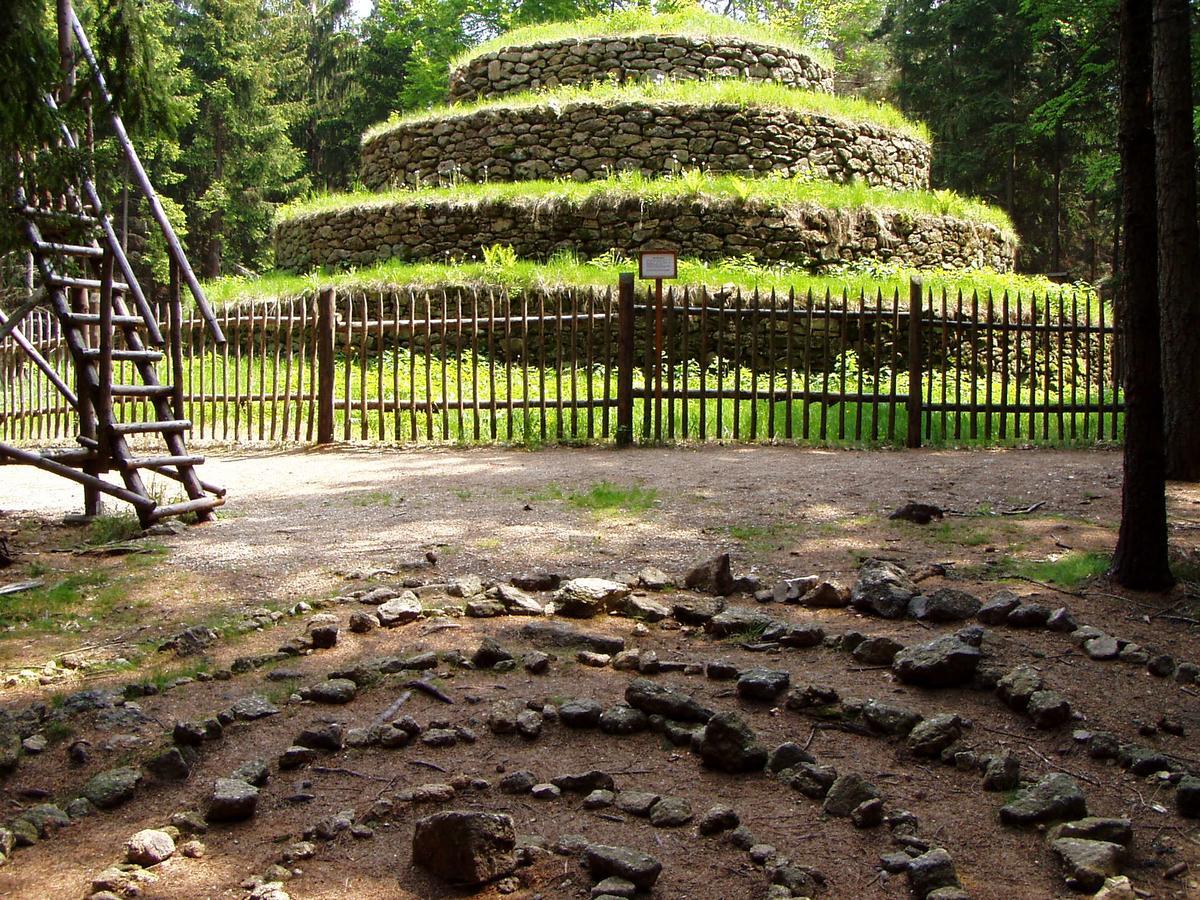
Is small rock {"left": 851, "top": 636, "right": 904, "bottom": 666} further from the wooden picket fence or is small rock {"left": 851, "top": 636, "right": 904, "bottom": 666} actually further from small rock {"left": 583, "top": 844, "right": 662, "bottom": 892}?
the wooden picket fence

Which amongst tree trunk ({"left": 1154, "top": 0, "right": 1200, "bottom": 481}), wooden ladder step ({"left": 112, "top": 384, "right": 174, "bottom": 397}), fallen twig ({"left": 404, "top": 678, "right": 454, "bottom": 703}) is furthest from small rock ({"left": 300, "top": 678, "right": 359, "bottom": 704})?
tree trunk ({"left": 1154, "top": 0, "right": 1200, "bottom": 481})

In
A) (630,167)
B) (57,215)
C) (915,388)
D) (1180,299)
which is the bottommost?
(915,388)

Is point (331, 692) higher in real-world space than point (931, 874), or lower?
higher

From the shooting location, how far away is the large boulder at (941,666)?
373 centimetres

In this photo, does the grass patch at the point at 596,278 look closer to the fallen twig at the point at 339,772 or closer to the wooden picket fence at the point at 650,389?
the wooden picket fence at the point at 650,389

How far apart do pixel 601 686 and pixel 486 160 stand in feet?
55.5

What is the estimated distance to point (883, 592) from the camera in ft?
15.1

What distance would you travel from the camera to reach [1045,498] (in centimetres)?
730

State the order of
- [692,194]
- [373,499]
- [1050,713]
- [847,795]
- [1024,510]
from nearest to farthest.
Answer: [847,795], [1050,713], [1024,510], [373,499], [692,194]

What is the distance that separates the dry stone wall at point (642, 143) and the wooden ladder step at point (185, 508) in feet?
42.8

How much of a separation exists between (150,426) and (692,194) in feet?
39.3

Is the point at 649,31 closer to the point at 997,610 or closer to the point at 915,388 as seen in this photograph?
the point at 915,388

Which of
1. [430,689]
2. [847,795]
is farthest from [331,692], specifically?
[847,795]

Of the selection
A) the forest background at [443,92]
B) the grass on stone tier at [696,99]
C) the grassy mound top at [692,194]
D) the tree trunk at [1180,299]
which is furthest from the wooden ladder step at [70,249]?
the forest background at [443,92]
